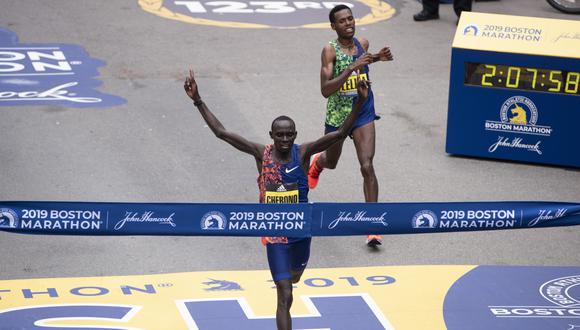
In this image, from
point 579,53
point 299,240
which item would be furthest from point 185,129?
point 299,240

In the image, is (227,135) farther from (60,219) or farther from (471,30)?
(471,30)

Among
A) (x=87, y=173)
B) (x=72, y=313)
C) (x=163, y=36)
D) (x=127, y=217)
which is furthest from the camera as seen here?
(x=163, y=36)

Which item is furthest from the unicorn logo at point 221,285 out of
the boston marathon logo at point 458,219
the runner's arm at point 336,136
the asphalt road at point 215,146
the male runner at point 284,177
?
the boston marathon logo at point 458,219

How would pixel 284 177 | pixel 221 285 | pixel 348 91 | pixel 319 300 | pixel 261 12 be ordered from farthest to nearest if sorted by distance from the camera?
pixel 261 12 < pixel 348 91 < pixel 221 285 < pixel 319 300 < pixel 284 177

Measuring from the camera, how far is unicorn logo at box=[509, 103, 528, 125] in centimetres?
1246

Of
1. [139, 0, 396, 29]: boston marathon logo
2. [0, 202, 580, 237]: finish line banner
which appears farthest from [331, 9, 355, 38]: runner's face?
[139, 0, 396, 29]: boston marathon logo

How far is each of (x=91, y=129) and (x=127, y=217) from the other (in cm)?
585

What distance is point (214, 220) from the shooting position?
763cm

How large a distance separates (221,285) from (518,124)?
16.0 feet

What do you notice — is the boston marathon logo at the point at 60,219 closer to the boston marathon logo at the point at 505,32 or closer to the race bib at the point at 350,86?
the race bib at the point at 350,86

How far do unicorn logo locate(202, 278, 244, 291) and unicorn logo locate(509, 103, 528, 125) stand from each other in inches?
187

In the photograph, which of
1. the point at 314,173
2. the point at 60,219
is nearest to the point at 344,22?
the point at 314,173

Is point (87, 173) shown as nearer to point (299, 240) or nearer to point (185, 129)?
point (185, 129)

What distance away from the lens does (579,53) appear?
1221 cm
